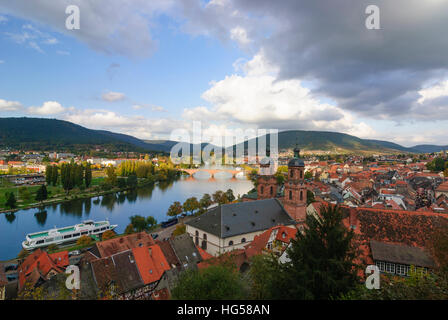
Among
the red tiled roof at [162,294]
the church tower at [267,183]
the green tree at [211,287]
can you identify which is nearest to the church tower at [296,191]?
the church tower at [267,183]

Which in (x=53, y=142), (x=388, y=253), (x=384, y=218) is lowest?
(x=388, y=253)

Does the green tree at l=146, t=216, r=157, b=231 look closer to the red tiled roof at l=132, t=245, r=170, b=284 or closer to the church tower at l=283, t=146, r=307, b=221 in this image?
the red tiled roof at l=132, t=245, r=170, b=284

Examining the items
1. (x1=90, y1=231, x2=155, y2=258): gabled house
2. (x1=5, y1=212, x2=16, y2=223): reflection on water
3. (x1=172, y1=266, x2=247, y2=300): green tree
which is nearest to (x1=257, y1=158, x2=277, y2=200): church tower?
(x1=90, y1=231, x2=155, y2=258): gabled house

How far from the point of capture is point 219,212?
66.1 feet

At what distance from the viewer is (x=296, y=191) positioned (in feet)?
70.9

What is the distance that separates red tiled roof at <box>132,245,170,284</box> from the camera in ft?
47.6

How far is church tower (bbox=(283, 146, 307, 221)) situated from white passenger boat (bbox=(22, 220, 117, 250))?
21.0 meters

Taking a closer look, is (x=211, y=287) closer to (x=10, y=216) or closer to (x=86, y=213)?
(x=86, y=213)

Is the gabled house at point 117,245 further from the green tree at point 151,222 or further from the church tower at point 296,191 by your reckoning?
Result: the church tower at point 296,191

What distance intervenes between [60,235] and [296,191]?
23952mm

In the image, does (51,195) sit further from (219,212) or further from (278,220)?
(278,220)

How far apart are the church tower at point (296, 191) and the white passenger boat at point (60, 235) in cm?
2101
